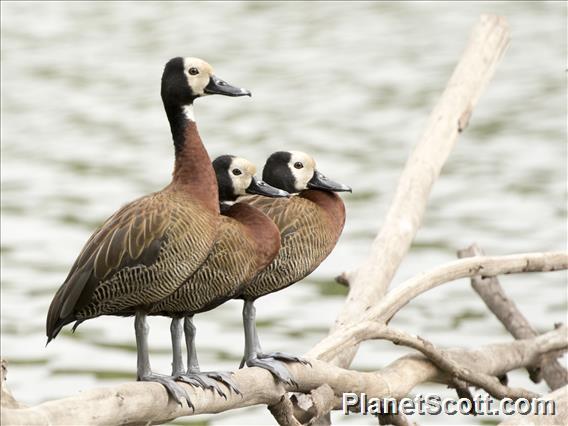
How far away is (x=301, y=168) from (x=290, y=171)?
0.03 meters

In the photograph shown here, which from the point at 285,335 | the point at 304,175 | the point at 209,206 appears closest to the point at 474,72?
the point at 285,335

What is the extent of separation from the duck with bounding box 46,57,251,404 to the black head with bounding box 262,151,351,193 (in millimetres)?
373

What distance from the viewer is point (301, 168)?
4781 millimetres

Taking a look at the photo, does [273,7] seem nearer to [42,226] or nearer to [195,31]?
[195,31]

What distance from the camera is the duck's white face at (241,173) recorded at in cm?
457

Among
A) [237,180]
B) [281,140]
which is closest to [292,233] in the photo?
[237,180]

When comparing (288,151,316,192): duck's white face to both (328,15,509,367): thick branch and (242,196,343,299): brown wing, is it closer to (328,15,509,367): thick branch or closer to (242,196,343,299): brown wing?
(242,196,343,299): brown wing

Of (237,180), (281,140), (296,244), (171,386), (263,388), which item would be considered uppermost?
(237,180)

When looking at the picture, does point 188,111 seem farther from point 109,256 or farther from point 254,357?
point 254,357

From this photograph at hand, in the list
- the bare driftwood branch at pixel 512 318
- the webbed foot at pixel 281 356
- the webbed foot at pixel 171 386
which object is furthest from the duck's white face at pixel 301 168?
the bare driftwood branch at pixel 512 318

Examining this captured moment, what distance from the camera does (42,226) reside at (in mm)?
10492

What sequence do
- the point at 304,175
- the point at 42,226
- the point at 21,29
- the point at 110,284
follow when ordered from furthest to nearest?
the point at 21,29
the point at 42,226
the point at 304,175
the point at 110,284

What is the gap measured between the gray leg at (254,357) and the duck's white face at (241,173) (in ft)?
1.30

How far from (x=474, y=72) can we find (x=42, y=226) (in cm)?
404
